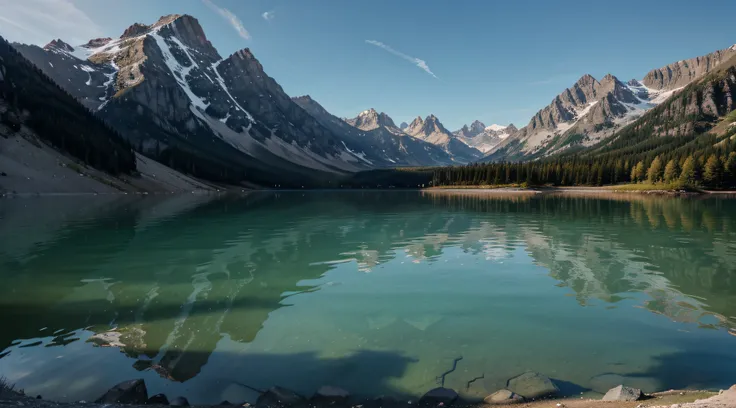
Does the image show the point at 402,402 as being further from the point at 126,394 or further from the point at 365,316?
the point at 365,316

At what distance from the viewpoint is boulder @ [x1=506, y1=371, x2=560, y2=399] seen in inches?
534

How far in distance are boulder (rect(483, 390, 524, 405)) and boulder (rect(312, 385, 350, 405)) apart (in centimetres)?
463

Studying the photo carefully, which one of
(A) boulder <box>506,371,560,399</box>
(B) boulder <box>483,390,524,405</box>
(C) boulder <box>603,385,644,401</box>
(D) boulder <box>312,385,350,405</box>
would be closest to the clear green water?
(A) boulder <box>506,371,560,399</box>

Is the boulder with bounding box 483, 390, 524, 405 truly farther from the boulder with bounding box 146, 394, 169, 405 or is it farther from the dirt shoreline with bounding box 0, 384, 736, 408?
the boulder with bounding box 146, 394, 169, 405

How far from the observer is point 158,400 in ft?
43.4

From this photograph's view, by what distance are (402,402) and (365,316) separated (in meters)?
9.31

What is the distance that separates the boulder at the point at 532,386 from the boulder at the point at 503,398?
1.83ft

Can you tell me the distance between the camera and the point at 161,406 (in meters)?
12.3

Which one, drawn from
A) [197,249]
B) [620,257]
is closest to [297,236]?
[197,249]

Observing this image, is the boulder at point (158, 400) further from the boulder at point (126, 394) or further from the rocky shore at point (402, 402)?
the boulder at point (126, 394)

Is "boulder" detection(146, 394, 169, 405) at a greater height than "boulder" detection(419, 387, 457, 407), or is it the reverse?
"boulder" detection(419, 387, 457, 407)

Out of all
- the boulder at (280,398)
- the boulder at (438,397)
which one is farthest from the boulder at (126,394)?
→ the boulder at (438,397)

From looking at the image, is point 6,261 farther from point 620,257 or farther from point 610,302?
point 620,257

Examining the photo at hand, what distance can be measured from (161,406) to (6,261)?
117 ft
